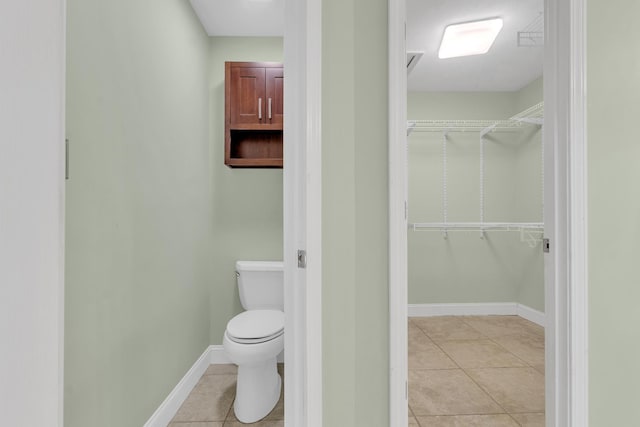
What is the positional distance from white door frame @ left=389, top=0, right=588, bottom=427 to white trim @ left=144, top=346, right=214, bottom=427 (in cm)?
120

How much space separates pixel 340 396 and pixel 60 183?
1043mm

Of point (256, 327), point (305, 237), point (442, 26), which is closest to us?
point (305, 237)

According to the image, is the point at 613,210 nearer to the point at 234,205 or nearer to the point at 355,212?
the point at 355,212

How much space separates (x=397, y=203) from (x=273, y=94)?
1.50 metres

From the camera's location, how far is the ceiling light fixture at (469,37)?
232 cm

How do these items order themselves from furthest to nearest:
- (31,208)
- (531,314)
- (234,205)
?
(531,314)
(234,205)
(31,208)

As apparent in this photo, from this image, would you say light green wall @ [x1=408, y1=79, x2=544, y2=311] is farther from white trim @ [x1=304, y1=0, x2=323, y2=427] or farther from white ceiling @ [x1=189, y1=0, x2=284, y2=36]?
white trim @ [x1=304, y1=0, x2=323, y2=427]

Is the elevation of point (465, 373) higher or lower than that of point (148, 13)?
lower

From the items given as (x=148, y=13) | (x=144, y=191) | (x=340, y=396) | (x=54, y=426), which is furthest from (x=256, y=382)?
(x=148, y=13)

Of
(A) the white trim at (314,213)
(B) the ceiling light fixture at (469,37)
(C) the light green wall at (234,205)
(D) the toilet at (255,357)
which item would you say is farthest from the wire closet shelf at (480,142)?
(A) the white trim at (314,213)

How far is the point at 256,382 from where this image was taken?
1786mm

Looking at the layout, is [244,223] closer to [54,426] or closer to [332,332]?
[332,332]

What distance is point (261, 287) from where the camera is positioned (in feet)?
7.50

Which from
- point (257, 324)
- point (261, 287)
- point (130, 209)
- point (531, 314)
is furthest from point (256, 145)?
point (531, 314)
